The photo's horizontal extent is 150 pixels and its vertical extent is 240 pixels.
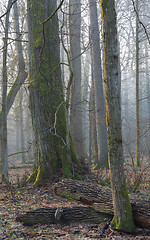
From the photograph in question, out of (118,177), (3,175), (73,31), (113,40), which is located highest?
(73,31)

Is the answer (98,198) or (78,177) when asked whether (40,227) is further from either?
(78,177)

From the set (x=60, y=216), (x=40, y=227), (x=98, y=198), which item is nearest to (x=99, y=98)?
(x=98, y=198)

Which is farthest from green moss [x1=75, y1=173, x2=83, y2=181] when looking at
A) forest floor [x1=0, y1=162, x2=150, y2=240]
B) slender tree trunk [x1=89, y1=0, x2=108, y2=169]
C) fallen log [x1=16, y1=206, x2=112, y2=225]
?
slender tree trunk [x1=89, y1=0, x2=108, y2=169]

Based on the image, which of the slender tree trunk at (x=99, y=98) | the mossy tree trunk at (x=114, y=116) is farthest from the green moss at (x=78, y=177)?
the slender tree trunk at (x=99, y=98)

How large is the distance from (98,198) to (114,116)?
184cm

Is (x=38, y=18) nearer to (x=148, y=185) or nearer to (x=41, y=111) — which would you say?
(x=41, y=111)

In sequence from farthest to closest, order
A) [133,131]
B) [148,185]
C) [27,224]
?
[133,131] < [148,185] < [27,224]

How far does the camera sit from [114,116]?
3625 millimetres

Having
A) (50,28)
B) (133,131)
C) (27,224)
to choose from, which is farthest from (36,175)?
(133,131)

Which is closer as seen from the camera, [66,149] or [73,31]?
[66,149]

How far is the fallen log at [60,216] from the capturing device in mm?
4460

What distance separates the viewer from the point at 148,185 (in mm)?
7879

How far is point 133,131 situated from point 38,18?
2607cm

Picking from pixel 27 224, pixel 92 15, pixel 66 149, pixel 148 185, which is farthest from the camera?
pixel 92 15
